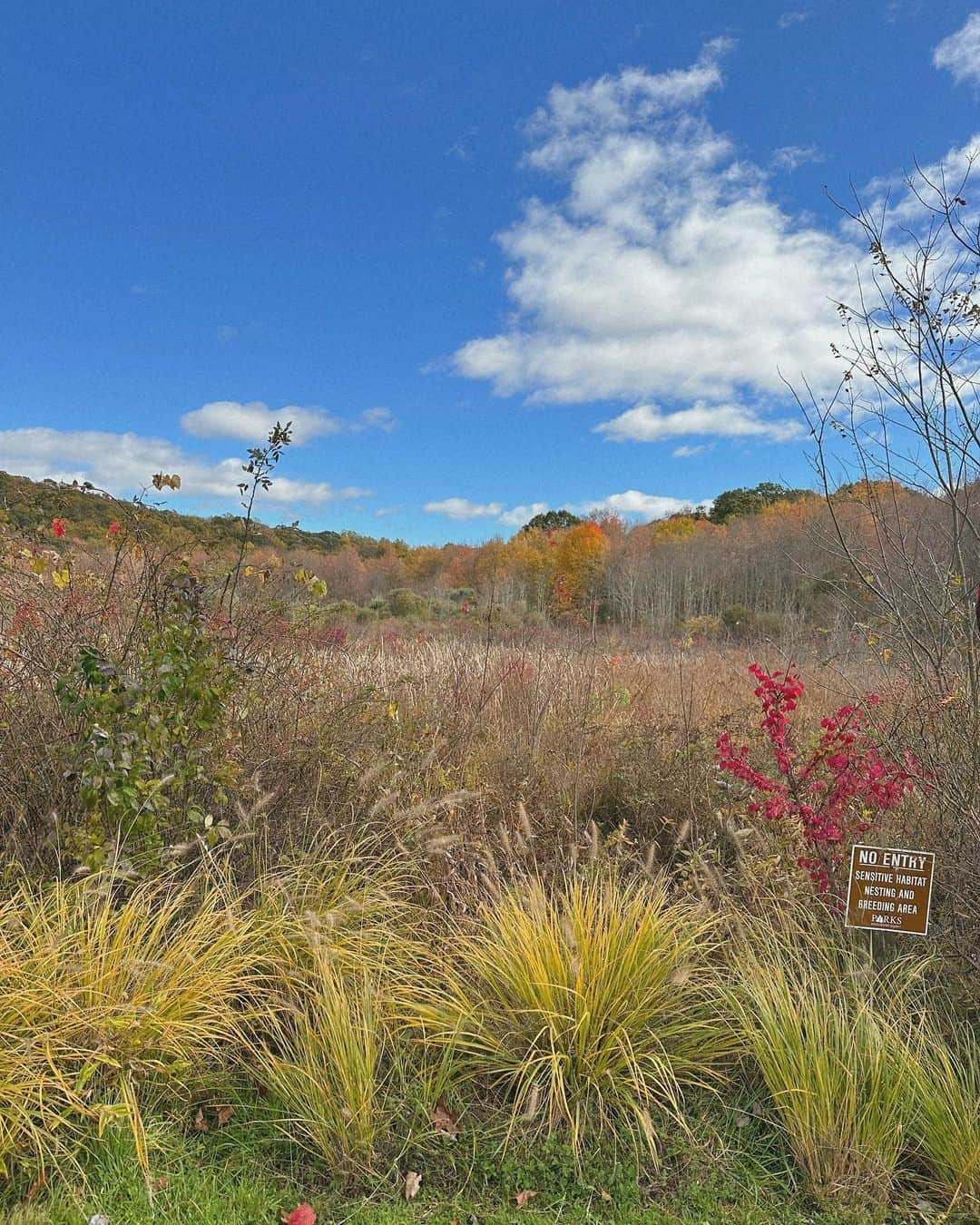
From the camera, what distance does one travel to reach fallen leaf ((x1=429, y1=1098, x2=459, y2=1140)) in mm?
2574

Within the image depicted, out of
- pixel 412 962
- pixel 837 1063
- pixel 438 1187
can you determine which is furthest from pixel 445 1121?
pixel 837 1063

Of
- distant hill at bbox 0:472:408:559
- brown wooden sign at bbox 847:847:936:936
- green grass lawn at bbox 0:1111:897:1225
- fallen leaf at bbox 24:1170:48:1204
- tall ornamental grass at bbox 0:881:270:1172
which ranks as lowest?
fallen leaf at bbox 24:1170:48:1204

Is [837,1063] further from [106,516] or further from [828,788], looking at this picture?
[106,516]

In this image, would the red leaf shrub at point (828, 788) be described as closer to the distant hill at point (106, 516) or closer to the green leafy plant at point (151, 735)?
the green leafy plant at point (151, 735)

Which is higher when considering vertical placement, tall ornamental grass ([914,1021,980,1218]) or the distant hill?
the distant hill

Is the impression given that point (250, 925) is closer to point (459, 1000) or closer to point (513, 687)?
point (459, 1000)

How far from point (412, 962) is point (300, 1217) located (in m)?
1.18

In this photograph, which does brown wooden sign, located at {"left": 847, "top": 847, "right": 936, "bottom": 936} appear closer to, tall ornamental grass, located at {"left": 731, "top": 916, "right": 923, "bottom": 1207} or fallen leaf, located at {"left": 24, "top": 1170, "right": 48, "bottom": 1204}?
tall ornamental grass, located at {"left": 731, "top": 916, "right": 923, "bottom": 1207}

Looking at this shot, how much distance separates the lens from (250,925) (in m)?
3.29

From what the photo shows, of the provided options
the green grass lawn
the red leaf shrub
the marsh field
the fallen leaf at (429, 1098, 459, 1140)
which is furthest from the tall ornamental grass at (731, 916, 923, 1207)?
the fallen leaf at (429, 1098, 459, 1140)

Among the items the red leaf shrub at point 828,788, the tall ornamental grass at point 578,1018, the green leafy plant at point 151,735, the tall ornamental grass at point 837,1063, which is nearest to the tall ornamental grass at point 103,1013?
the green leafy plant at point 151,735

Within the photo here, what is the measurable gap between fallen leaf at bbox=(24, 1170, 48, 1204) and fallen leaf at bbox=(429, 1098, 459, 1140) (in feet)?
3.93

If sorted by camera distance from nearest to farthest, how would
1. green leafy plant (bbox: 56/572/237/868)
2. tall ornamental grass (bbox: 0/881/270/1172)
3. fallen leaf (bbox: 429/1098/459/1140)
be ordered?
tall ornamental grass (bbox: 0/881/270/1172) < fallen leaf (bbox: 429/1098/459/1140) < green leafy plant (bbox: 56/572/237/868)

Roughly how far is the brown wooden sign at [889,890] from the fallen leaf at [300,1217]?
2.17 meters
